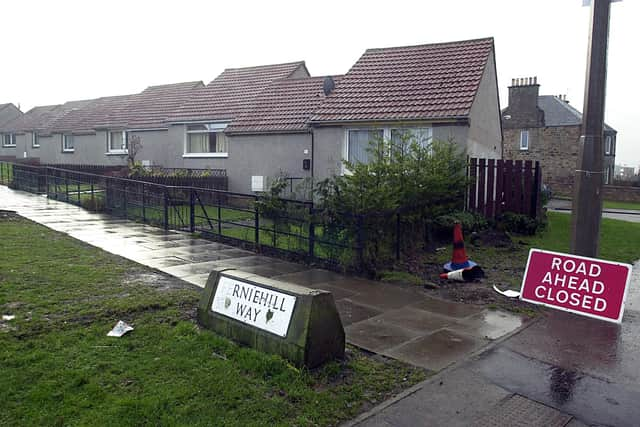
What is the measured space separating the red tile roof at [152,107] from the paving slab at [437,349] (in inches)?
923

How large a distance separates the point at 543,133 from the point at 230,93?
27726 millimetres

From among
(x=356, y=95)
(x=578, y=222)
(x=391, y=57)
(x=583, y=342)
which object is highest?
(x=391, y=57)

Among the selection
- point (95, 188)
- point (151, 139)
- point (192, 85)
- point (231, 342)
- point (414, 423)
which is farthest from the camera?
point (192, 85)

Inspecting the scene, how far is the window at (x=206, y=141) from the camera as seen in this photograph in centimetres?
2392

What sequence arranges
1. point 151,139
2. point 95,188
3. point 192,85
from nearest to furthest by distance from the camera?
1. point 95,188
2. point 151,139
3. point 192,85

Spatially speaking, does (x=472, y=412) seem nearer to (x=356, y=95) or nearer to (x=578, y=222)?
(x=578, y=222)

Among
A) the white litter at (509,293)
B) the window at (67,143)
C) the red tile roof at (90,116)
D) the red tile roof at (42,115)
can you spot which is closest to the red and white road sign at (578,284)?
the white litter at (509,293)

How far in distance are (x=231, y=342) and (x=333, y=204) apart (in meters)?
4.38

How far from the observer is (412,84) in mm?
16859

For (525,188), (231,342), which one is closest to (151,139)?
(525,188)

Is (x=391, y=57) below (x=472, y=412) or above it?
above

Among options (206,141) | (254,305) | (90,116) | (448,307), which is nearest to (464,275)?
(448,307)

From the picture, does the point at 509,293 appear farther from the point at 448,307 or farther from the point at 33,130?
the point at 33,130

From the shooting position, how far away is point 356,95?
17578 millimetres
